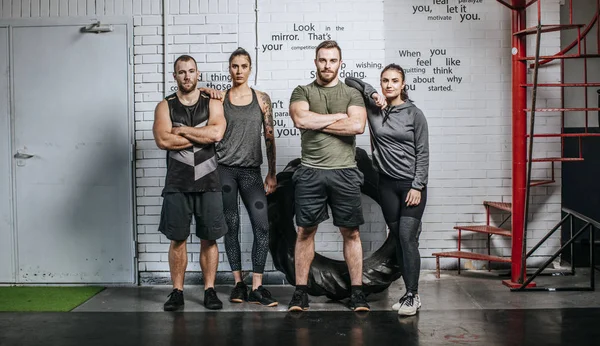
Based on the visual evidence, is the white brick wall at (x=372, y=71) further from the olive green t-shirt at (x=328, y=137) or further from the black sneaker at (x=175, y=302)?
the olive green t-shirt at (x=328, y=137)

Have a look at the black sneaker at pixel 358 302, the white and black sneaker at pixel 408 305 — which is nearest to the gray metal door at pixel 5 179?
the black sneaker at pixel 358 302

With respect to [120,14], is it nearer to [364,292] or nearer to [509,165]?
[364,292]

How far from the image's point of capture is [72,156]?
245 inches

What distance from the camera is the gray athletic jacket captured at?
508cm

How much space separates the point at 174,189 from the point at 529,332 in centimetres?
258

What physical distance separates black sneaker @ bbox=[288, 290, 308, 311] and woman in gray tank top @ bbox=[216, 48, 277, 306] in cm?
21


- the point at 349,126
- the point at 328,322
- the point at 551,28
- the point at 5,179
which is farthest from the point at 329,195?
the point at 5,179

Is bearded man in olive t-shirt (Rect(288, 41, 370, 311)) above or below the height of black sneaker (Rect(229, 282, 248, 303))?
above

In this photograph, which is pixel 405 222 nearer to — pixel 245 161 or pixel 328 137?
pixel 328 137

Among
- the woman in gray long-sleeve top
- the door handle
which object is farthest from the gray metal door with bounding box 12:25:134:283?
the woman in gray long-sleeve top

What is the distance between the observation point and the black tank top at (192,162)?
5227 millimetres

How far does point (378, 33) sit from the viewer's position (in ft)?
20.0

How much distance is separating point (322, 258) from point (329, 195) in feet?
2.32

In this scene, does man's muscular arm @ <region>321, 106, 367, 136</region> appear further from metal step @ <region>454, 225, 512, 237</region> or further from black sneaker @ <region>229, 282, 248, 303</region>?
metal step @ <region>454, 225, 512, 237</region>
